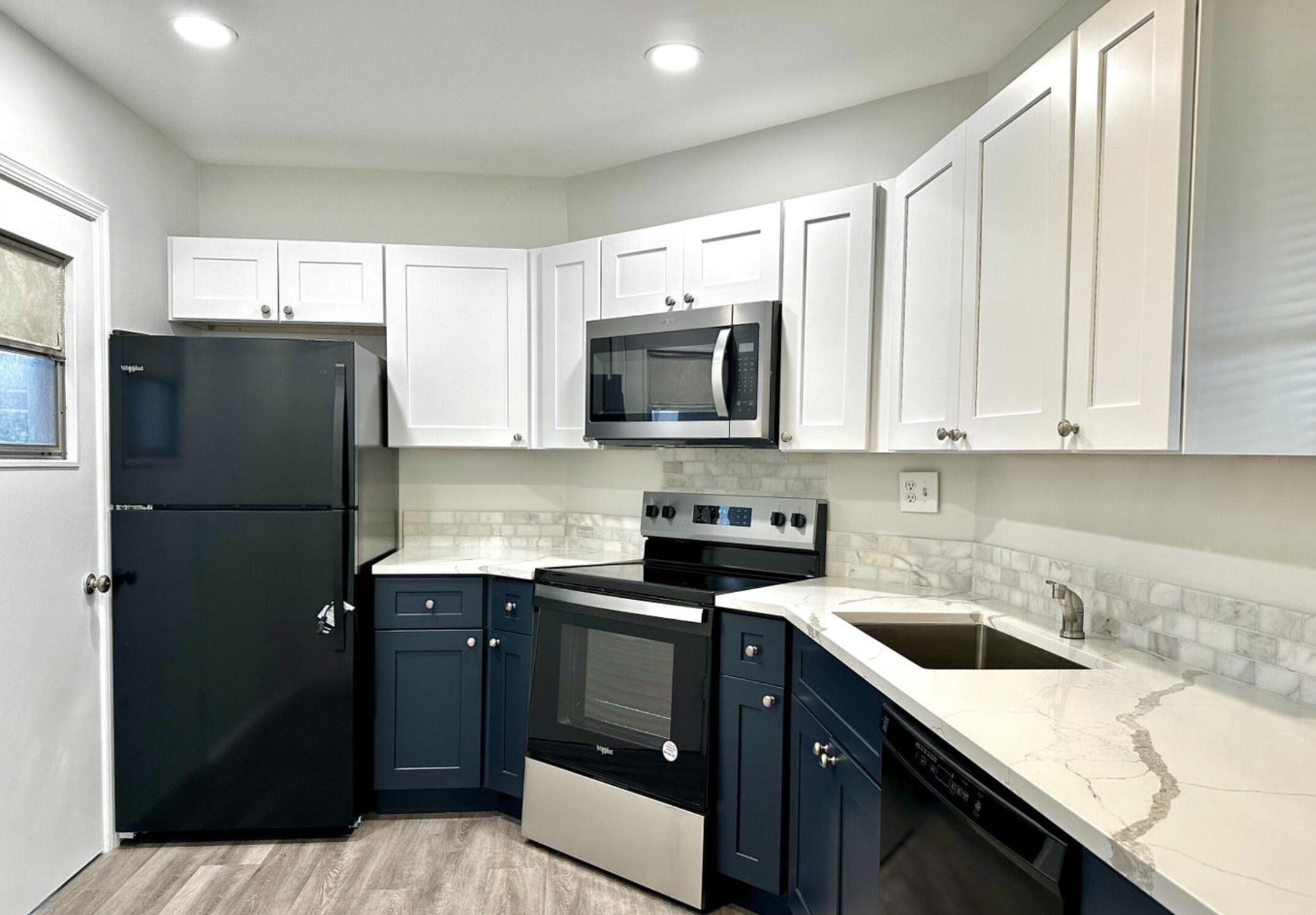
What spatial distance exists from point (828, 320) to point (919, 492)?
0.64 m

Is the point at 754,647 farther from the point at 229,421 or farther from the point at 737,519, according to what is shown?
the point at 229,421

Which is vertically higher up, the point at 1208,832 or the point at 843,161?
the point at 843,161

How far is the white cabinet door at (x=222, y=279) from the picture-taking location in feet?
9.81

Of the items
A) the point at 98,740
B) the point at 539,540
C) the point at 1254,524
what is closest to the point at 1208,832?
the point at 1254,524

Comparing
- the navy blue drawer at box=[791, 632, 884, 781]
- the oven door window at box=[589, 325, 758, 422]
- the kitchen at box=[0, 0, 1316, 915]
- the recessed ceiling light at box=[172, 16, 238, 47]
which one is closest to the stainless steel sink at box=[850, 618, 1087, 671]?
the kitchen at box=[0, 0, 1316, 915]

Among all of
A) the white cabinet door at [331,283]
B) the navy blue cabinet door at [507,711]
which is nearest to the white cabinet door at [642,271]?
the white cabinet door at [331,283]

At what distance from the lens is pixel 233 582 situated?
2.63 metres

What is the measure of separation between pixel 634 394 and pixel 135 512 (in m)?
1.71

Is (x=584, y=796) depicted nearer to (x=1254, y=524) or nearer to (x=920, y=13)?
(x=1254, y=524)

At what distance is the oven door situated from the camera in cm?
229

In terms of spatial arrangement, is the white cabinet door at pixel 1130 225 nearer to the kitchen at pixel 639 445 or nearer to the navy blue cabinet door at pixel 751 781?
the kitchen at pixel 639 445

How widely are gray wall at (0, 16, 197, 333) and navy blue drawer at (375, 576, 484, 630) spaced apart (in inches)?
50.9

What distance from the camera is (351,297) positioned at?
3.06 metres

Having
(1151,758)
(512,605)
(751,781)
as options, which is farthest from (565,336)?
(1151,758)
